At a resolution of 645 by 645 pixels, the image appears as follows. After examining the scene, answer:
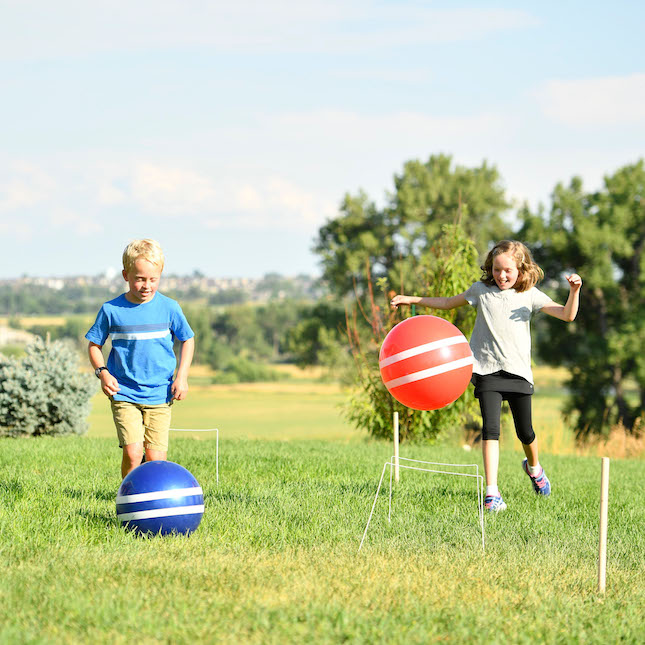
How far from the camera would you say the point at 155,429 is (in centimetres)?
596

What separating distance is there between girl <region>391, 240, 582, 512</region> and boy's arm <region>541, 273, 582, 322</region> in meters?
0.01

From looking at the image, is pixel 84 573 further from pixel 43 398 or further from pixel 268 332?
pixel 268 332

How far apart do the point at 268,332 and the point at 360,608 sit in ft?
291

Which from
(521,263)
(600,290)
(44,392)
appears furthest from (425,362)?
(600,290)

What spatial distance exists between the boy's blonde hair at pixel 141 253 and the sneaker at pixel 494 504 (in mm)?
3145

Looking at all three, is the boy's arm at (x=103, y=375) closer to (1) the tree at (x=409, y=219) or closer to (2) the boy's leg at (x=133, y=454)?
(2) the boy's leg at (x=133, y=454)

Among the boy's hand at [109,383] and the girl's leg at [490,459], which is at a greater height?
the boy's hand at [109,383]

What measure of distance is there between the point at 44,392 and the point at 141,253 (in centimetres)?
746

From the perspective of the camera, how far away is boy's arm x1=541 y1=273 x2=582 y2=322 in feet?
18.8

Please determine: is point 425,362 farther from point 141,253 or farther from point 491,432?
point 141,253

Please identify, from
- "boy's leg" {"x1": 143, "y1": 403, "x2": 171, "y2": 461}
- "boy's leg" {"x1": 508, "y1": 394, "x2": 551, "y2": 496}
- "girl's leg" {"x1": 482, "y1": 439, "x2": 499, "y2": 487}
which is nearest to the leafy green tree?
"boy's leg" {"x1": 508, "y1": 394, "x2": 551, "y2": 496}

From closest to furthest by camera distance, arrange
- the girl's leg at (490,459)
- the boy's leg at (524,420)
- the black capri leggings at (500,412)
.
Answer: the girl's leg at (490,459)
the black capri leggings at (500,412)
the boy's leg at (524,420)

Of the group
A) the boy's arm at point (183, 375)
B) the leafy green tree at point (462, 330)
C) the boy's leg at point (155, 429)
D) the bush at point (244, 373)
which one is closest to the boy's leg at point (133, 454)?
the boy's leg at point (155, 429)

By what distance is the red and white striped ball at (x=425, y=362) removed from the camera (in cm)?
566
